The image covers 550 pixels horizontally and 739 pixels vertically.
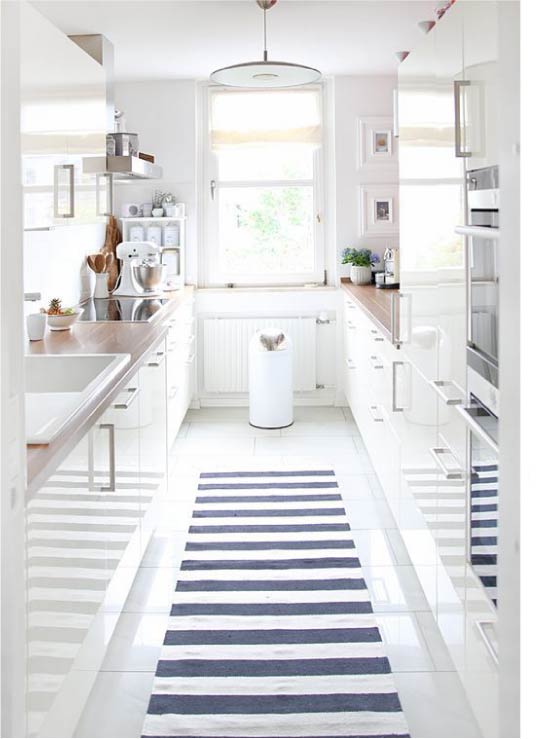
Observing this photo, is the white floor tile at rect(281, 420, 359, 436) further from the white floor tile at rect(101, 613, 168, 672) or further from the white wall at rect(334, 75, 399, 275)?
the white floor tile at rect(101, 613, 168, 672)

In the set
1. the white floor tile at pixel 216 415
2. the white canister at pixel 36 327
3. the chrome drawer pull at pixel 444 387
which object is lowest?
the white floor tile at pixel 216 415

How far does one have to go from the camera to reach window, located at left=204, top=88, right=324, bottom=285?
242 inches

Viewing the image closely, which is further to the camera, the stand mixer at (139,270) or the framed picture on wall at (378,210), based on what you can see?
the framed picture on wall at (378,210)

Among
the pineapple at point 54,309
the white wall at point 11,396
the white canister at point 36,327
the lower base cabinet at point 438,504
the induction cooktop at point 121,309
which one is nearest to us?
the white wall at point 11,396

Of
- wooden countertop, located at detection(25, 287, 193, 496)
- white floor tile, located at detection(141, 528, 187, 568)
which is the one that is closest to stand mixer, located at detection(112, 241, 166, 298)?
wooden countertop, located at detection(25, 287, 193, 496)

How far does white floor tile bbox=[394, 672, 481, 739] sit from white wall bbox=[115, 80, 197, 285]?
437cm

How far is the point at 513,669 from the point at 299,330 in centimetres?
513

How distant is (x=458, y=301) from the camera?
7.07 ft

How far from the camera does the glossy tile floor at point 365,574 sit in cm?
231

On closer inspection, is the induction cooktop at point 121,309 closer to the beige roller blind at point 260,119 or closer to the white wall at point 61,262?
the white wall at point 61,262

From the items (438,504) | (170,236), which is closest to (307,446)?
(170,236)

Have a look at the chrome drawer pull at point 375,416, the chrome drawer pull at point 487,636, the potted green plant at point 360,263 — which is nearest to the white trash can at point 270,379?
the potted green plant at point 360,263

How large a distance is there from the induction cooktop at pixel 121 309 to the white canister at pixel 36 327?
65 cm

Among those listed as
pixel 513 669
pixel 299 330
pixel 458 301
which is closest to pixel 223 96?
pixel 299 330
